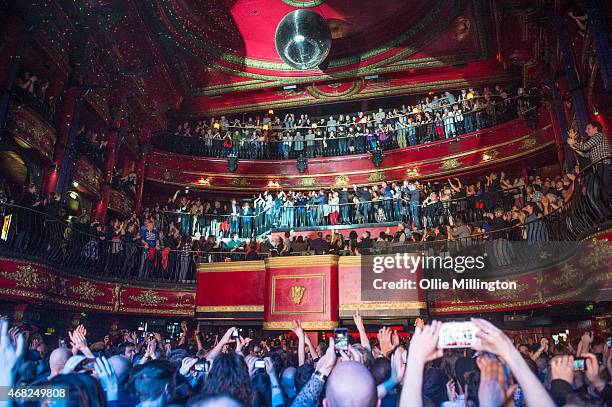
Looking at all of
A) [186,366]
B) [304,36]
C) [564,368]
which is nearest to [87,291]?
[304,36]

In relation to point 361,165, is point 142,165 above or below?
below

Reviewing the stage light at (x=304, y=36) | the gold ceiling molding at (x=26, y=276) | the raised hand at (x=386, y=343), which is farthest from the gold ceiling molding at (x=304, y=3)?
A: the raised hand at (x=386, y=343)

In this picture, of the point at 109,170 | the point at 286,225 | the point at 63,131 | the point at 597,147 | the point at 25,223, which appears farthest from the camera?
the point at 286,225

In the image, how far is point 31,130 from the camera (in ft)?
38.2

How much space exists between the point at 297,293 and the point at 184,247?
5.74 m

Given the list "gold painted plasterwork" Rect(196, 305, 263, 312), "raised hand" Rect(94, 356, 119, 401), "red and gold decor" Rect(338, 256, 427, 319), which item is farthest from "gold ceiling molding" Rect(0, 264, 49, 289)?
"raised hand" Rect(94, 356, 119, 401)

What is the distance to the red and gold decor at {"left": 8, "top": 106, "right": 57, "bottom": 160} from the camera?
11148mm

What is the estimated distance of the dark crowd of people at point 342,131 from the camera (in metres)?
17.8

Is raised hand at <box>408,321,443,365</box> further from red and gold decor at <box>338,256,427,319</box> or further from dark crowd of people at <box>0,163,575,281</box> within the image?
red and gold decor at <box>338,256,427,319</box>

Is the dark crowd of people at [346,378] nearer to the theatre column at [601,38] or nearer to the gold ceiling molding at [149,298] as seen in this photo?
the theatre column at [601,38]

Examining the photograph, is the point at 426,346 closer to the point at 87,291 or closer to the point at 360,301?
the point at 360,301

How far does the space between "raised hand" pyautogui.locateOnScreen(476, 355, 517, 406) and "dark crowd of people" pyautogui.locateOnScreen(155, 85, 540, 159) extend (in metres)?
16.8

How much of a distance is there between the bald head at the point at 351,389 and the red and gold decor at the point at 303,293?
8.81m

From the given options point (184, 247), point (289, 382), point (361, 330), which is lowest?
point (289, 382)
